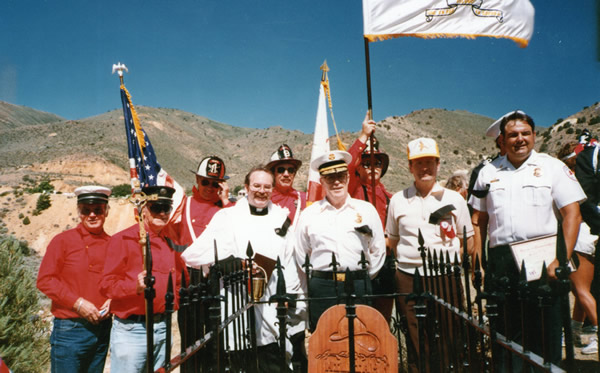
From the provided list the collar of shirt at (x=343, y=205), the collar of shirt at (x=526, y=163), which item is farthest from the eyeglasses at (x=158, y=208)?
the collar of shirt at (x=526, y=163)

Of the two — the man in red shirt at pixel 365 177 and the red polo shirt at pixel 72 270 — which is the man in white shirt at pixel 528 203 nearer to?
the man in red shirt at pixel 365 177

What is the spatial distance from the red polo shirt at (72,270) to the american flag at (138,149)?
850 mm

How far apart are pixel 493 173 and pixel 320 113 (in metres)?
2.52

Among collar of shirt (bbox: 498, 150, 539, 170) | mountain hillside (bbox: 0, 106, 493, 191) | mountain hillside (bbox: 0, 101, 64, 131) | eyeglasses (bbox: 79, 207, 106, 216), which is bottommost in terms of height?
eyeglasses (bbox: 79, 207, 106, 216)

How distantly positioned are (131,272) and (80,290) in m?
0.66

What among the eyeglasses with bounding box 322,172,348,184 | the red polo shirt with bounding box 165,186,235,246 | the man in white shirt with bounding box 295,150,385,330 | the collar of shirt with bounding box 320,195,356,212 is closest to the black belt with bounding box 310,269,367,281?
the man in white shirt with bounding box 295,150,385,330

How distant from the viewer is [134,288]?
280 centimetres

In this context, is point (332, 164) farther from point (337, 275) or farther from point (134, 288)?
point (134, 288)

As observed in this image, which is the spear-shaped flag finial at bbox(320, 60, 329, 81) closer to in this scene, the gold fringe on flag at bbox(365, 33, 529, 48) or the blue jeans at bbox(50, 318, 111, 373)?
the gold fringe on flag at bbox(365, 33, 529, 48)

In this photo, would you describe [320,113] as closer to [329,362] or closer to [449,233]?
[449,233]

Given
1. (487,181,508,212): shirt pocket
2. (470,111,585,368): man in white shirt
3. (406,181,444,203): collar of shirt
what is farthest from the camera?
(406,181,444,203): collar of shirt

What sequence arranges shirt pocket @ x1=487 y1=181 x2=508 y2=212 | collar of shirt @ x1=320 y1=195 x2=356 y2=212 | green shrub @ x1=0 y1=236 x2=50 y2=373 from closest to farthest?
shirt pocket @ x1=487 y1=181 x2=508 y2=212
collar of shirt @ x1=320 y1=195 x2=356 y2=212
green shrub @ x1=0 y1=236 x2=50 y2=373

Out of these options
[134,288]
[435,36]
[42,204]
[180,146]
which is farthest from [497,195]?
[180,146]

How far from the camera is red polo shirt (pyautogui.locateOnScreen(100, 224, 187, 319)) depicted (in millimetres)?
2841
